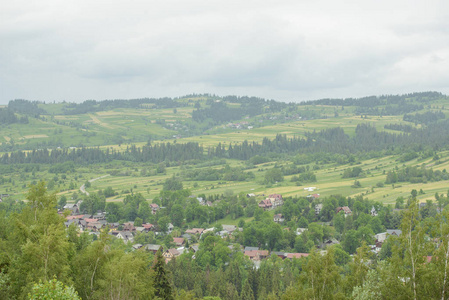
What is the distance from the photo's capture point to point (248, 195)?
13512 cm

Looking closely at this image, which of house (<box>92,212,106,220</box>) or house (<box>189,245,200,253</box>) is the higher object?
house (<box>92,212,106,220</box>)

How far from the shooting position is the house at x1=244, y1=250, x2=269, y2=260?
86750mm

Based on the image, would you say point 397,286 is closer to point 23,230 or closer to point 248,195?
point 23,230

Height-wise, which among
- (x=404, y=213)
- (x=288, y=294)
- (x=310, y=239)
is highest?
(x=404, y=213)

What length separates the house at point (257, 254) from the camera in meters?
86.8

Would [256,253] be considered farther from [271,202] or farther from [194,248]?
[271,202]

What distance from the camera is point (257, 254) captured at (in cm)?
8781

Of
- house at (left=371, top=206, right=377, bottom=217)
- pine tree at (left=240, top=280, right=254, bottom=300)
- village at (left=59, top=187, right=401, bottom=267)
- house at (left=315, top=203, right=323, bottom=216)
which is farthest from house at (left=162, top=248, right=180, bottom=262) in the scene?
house at (left=371, top=206, right=377, bottom=217)

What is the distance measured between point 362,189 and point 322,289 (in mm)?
114253

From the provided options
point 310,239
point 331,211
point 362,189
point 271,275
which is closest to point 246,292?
point 271,275

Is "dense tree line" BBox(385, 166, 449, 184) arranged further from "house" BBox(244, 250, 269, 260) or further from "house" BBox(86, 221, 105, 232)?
"house" BBox(86, 221, 105, 232)

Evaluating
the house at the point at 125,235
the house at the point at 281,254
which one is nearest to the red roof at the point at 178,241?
the house at the point at 125,235

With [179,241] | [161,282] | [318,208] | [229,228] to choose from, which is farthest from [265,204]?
[161,282]

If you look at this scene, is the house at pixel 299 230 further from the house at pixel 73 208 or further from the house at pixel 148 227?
the house at pixel 73 208
